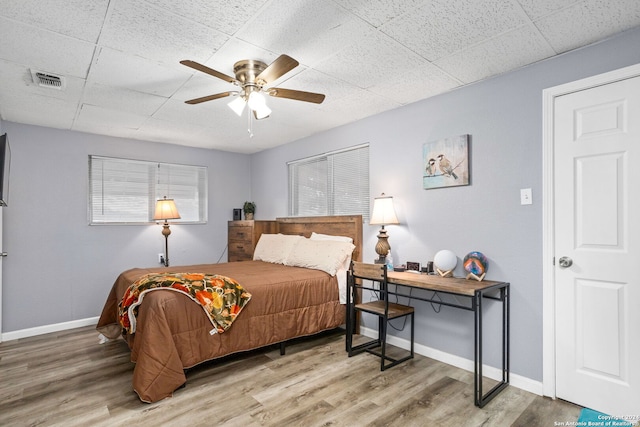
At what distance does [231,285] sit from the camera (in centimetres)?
286

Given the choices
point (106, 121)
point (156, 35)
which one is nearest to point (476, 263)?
point (156, 35)

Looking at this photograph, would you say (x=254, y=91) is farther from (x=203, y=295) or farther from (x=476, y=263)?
(x=476, y=263)

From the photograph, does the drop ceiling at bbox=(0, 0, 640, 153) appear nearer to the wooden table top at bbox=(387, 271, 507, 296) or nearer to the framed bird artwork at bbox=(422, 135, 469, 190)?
the framed bird artwork at bbox=(422, 135, 469, 190)

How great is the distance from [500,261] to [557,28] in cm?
159

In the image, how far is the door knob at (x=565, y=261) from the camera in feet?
7.59

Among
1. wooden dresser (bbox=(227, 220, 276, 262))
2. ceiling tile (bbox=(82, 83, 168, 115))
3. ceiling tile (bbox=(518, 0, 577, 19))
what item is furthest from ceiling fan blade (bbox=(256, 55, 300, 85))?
wooden dresser (bbox=(227, 220, 276, 262))

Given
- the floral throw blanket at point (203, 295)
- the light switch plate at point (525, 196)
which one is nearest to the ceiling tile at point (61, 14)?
the floral throw blanket at point (203, 295)

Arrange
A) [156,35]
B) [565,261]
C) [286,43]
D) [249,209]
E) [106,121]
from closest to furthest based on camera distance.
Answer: [156,35] < [286,43] < [565,261] < [106,121] < [249,209]

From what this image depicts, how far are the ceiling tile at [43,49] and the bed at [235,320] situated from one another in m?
1.72

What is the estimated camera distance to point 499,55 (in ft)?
7.75

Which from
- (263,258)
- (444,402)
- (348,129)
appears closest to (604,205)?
A: (444,402)

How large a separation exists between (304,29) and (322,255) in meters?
2.24

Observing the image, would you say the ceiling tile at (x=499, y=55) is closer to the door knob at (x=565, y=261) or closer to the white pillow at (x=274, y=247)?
the door knob at (x=565, y=261)

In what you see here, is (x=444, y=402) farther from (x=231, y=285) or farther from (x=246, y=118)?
(x=246, y=118)
